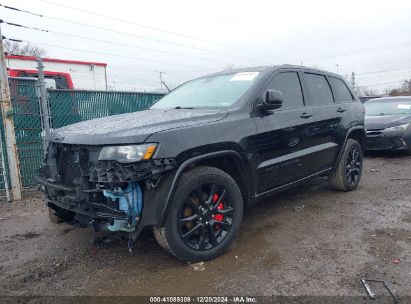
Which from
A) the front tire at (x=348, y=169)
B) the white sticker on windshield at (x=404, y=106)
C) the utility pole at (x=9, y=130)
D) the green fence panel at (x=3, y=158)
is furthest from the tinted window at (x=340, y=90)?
the green fence panel at (x=3, y=158)

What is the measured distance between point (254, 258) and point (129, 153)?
4.95ft

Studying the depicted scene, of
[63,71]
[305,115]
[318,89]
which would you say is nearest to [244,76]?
[305,115]

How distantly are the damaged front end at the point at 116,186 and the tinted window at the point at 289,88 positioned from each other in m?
1.88

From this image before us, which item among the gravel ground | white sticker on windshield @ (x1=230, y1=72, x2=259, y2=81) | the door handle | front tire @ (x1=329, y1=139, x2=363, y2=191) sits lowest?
the gravel ground

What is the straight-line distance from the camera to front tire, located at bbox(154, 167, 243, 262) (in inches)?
115

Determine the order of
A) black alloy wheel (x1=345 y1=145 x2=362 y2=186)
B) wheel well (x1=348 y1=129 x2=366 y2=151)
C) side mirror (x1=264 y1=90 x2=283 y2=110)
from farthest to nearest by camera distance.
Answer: wheel well (x1=348 y1=129 x2=366 y2=151) → black alloy wheel (x1=345 y1=145 x2=362 y2=186) → side mirror (x1=264 y1=90 x2=283 y2=110)

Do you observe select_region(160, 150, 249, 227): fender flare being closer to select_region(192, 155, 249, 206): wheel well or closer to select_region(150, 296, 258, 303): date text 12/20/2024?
select_region(192, 155, 249, 206): wheel well

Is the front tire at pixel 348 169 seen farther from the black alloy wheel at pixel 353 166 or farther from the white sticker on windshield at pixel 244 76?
the white sticker on windshield at pixel 244 76

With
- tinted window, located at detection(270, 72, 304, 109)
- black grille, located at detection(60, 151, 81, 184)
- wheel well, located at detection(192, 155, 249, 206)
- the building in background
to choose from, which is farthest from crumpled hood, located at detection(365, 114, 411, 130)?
the building in background

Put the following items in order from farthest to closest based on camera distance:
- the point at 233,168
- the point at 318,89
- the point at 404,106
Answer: the point at 404,106
the point at 318,89
the point at 233,168

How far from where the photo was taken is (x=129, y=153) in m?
2.75

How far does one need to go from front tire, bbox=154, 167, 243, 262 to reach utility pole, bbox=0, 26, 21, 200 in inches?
144

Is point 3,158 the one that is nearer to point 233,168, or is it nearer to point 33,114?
point 33,114

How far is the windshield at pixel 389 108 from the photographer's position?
8867mm
